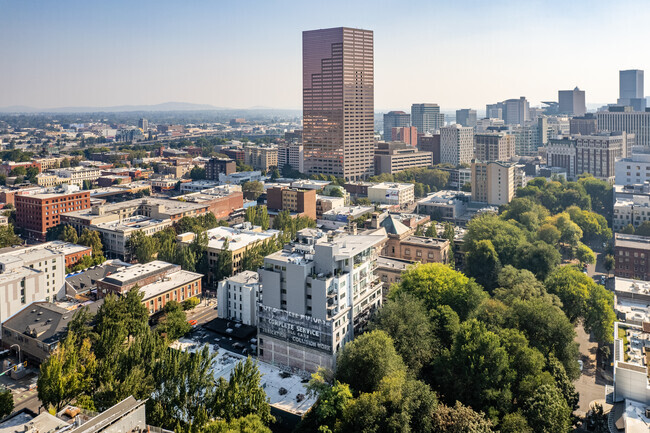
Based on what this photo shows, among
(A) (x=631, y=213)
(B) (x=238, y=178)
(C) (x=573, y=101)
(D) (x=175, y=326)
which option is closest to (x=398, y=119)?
A: (C) (x=573, y=101)

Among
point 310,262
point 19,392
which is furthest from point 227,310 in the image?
point 19,392

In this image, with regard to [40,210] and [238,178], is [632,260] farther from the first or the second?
[238,178]

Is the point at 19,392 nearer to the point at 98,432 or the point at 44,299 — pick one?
the point at 44,299

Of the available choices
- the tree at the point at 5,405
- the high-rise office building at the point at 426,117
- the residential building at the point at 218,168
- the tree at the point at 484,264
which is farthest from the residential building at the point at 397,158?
the tree at the point at 5,405

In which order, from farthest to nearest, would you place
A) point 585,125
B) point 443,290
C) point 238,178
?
1. point 585,125
2. point 238,178
3. point 443,290

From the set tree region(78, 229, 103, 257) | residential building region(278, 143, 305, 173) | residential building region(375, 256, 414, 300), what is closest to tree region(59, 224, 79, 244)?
tree region(78, 229, 103, 257)

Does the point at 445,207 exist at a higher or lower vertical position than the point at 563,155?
lower

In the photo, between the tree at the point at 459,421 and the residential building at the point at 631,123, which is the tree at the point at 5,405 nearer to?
the tree at the point at 459,421
